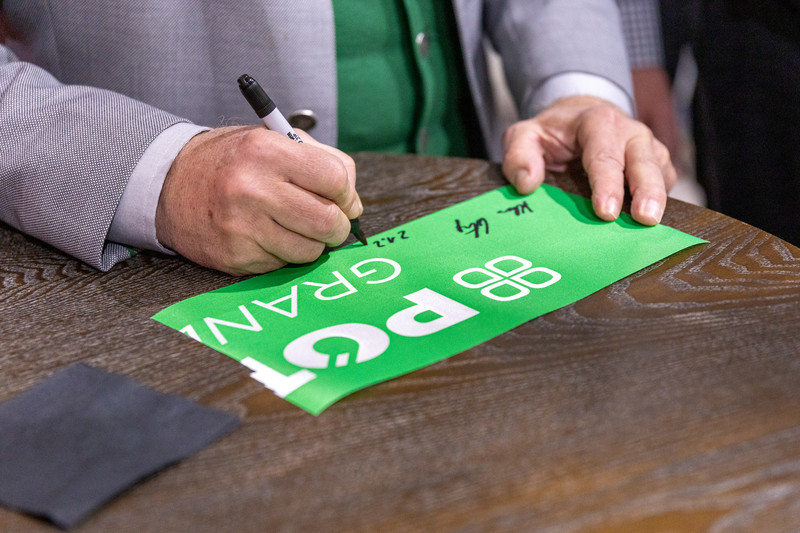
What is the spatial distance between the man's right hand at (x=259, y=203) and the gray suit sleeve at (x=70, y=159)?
0.07m

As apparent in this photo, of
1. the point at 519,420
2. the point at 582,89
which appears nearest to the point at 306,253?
the point at 519,420

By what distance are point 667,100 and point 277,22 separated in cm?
179

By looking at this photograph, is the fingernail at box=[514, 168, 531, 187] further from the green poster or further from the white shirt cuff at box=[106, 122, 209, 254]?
the white shirt cuff at box=[106, 122, 209, 254]

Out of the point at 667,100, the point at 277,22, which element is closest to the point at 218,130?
the point at 277,22

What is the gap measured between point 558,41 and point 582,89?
11 centimetres

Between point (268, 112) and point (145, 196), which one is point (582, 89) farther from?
point (145, 196)

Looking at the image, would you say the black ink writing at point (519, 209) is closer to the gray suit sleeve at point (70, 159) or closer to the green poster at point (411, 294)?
the green poster at point (411, 294)

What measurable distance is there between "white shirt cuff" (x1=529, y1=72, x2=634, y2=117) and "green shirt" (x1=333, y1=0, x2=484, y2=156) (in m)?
0.18

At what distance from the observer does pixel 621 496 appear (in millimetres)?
403

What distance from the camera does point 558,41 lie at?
1.21m

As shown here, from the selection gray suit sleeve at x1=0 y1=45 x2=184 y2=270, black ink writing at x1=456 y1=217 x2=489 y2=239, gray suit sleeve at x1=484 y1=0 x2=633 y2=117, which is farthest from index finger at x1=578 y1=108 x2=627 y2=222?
gray suit sleeve at x1=0 y1=45 x2=184 y2=270

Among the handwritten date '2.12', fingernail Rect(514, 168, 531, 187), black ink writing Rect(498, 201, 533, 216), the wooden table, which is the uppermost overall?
fingernail Rect(514, 168, 531, 187)

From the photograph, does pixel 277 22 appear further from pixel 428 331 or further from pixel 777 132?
pixel 777 132

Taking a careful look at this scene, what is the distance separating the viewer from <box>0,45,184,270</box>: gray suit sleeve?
0.74m
